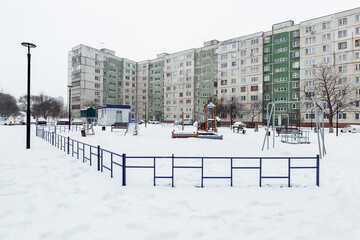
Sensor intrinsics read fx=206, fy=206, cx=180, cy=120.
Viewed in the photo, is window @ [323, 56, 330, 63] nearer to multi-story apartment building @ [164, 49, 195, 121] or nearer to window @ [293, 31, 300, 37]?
window @ [293, 31, 300, 37]

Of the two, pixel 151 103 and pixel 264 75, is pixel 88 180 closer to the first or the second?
pixel 264 75

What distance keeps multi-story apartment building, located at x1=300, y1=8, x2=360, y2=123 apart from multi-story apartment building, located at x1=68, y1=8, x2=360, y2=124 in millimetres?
156

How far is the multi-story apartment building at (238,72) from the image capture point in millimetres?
43125

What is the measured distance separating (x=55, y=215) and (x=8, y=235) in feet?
2.77

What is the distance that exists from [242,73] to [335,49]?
20537 mm

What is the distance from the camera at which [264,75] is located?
53906 mm

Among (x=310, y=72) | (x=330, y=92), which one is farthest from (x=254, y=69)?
(x=330, y=92)

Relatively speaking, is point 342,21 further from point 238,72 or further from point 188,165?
point 188,165

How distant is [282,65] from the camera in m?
51.2

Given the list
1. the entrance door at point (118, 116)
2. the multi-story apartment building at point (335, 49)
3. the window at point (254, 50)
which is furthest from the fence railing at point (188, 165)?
the window at point (254, 50)

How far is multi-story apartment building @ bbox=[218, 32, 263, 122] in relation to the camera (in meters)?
53.9

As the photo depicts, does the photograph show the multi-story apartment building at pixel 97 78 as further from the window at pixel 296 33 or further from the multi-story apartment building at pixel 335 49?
the multi-story apartment building at pixel 335 49

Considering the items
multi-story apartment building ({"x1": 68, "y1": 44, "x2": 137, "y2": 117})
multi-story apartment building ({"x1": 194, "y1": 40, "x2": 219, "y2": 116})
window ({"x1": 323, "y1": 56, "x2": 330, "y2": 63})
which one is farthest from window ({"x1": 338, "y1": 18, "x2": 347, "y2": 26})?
multi-story apartment building ({"x1": 68, "y1": 44, "x2": 137, "y2": 117})

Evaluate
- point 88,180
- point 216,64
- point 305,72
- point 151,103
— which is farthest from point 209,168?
point 151,103
